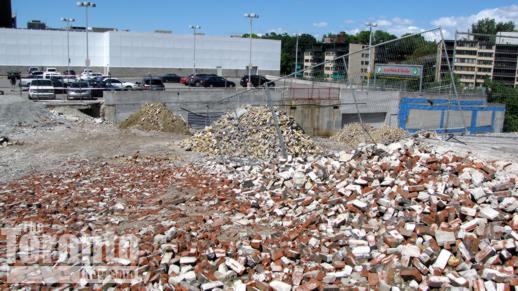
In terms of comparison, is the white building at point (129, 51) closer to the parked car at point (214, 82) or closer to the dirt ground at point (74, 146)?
the parked car at point (214, 82)

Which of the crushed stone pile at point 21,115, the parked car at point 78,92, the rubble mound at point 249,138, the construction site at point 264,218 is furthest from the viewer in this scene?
the parked car at point 78,92

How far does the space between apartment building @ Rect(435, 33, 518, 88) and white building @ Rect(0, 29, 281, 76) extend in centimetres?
4754

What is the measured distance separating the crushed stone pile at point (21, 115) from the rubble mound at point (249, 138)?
7.97 m

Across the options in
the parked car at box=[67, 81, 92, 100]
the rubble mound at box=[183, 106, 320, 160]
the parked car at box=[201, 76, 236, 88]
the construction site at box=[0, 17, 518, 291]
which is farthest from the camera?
the parked car at box=[201, 76, 236, 88]

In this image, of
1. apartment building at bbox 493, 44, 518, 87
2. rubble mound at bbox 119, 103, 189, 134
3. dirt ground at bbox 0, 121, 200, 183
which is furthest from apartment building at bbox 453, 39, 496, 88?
dirt ground at bbox 0, 121, 200, 183

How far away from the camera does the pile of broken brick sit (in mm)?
6703

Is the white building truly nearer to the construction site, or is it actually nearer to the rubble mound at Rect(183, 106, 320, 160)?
the rubble mound at Rect(183, 106, 320, 160)

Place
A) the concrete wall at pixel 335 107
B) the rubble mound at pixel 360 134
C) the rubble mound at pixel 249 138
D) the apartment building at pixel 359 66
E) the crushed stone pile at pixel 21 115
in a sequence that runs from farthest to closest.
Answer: the rubble mound at pixel 360 134
the concrete wall at pixel 335 107
the apartment building at pixel 359 66
the crushed stone pile at pixel 21 115
the rubble mound at pixel 249 138

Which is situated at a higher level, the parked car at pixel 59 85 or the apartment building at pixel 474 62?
Answer: the apartment building at pixel 474 62

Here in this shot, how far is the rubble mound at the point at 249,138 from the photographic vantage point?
668 inches

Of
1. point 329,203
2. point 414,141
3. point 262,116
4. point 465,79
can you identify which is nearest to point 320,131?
point 465,79

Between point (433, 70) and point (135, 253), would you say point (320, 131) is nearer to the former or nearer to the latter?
point (433, 70)

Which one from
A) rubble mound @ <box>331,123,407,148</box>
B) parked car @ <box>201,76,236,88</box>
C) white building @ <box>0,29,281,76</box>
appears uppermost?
white building @ <box>0,29,281,76</box>

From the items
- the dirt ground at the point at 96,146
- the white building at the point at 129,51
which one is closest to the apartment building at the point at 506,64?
the dirt ground at the point at 96,146
